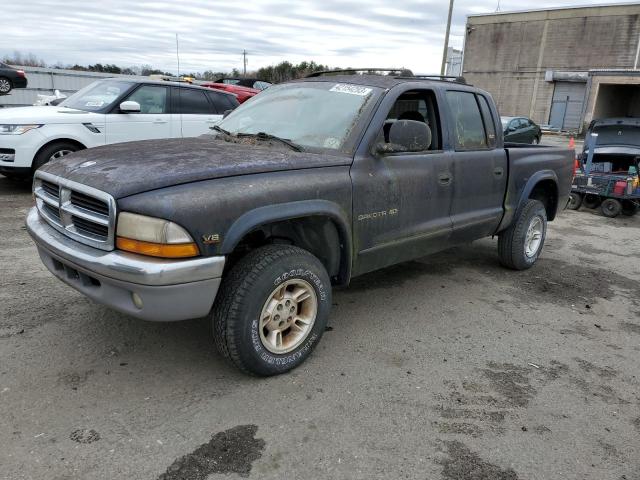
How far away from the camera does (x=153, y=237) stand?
2625mm

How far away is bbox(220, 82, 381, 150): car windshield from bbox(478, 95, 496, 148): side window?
1499mm

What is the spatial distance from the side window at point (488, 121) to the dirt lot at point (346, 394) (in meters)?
1.50

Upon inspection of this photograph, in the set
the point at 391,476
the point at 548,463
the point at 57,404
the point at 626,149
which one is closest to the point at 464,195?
the point at 548,463

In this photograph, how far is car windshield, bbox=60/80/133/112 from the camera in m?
8.08

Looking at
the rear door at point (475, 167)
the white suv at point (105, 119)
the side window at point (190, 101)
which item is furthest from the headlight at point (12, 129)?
the rear door at point (475, 167)

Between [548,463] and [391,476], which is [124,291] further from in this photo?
[548,463]

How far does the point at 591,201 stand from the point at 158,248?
31.1ft

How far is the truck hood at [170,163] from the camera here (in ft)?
9.07

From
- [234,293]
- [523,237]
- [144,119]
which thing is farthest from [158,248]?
[144,119]

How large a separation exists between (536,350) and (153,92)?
23.4ft

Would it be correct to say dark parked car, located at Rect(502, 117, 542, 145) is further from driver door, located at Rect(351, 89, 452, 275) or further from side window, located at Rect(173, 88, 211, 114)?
driver door, located at Rect(351, 89, 452, 275)

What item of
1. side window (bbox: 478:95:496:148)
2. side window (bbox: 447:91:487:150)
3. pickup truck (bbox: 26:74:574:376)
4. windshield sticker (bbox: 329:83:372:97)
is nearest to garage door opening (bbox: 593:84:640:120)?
side window (bbox: 478:95:496:148)

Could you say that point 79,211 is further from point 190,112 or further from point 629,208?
point 629,208

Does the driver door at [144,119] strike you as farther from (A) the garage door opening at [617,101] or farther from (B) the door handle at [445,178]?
(A) the garage door opening at [617,101]
